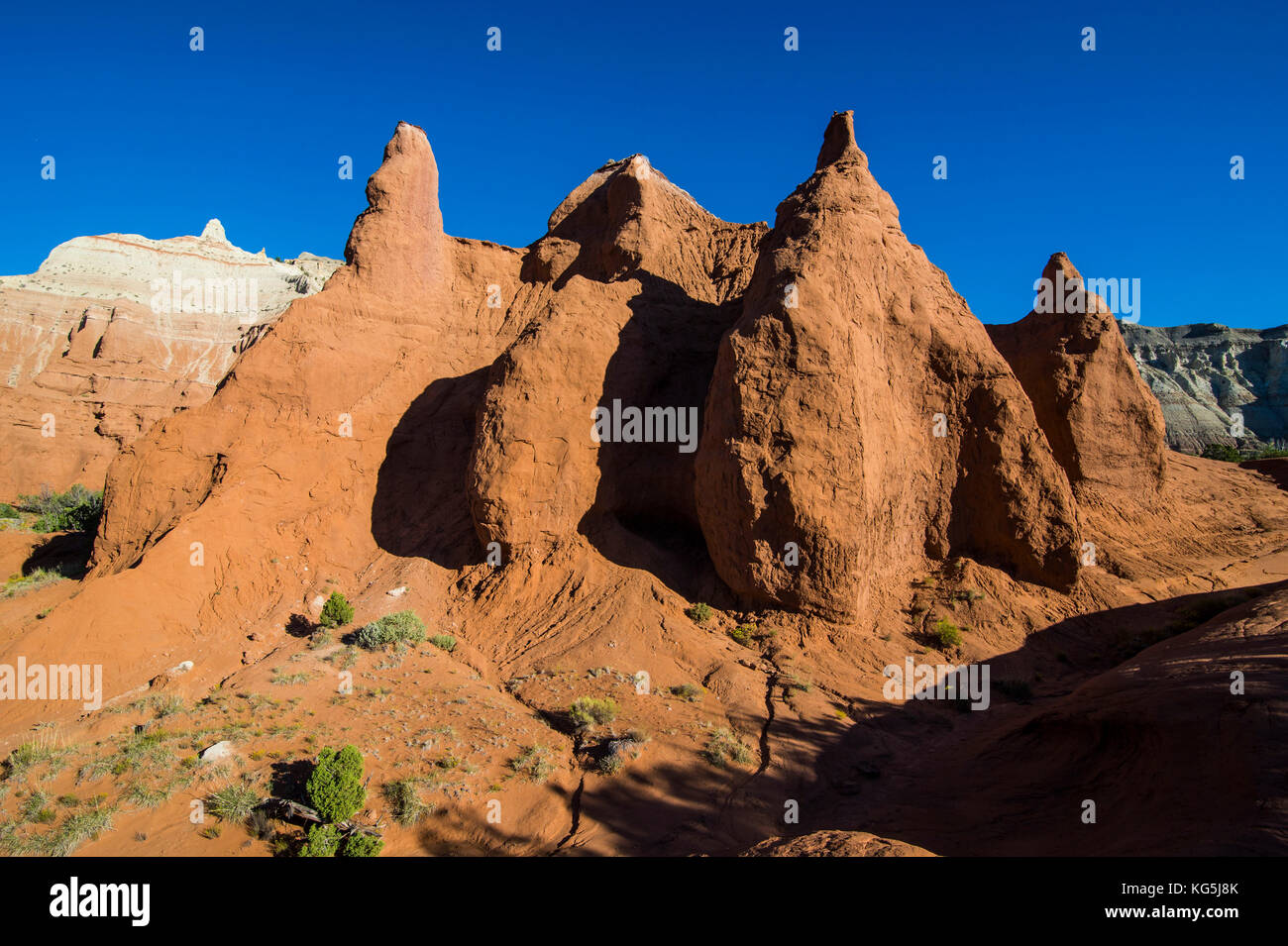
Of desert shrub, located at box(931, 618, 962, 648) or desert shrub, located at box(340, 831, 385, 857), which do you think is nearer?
desert shrub, located at box(340, 831, 385, 857)

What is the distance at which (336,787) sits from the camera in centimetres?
788

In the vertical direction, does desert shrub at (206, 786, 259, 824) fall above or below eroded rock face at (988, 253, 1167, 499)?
below

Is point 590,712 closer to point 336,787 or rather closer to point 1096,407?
point 336,787

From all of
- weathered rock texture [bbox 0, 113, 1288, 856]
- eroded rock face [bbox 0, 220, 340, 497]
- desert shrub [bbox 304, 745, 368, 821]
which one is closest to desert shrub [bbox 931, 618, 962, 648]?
weathered rock texture [bbox 0, 113, 1288, 856]

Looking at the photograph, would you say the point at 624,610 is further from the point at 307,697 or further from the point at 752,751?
the point at 307,697

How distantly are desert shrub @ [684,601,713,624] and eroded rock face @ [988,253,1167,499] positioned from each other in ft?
36.8

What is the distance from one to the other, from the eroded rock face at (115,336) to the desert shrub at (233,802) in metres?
29.0

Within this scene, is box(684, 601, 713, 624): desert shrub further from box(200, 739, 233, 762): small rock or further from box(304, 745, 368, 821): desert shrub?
box(200, 739, 233, 762): small rock

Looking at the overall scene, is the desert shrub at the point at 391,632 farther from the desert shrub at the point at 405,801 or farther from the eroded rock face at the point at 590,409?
the desert shrub at the point at 405,801

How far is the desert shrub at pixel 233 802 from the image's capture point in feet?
26.2

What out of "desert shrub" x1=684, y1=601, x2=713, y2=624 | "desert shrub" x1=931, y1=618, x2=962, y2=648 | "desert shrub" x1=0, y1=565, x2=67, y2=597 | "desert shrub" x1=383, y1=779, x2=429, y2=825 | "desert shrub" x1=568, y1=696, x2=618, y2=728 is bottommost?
"desert shrub" x1=383, y1=779, x2=429, y2=825

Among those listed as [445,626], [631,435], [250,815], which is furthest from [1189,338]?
[250,815]

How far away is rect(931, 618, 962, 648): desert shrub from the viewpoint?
11883 mm

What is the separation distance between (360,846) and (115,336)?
43.2 metres
